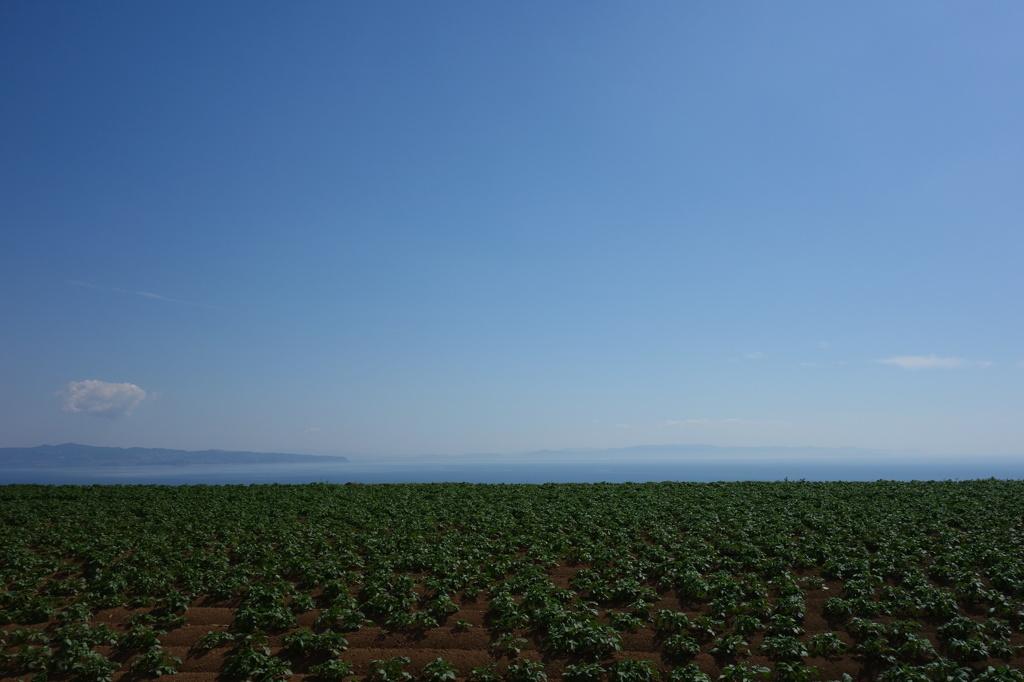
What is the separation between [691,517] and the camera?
2511cm

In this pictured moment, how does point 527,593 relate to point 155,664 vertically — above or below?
above

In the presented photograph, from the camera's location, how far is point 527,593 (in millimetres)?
16547

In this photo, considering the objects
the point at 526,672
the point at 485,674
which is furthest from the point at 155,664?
the point at 526,672

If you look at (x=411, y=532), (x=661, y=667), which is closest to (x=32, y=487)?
(x=411, y=532)

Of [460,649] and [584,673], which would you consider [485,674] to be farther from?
[584,673]

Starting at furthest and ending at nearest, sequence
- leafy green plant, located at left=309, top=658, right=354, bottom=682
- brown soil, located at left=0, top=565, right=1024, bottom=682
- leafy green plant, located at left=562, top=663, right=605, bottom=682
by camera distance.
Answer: brown soil, located at left=0, top=565, right=1024, bottom=682 < leafy green plant, located at left=309, top=658, right=354, bottom=682 < leafy green plant, located at left=562, top=663, right=605, bottom=682

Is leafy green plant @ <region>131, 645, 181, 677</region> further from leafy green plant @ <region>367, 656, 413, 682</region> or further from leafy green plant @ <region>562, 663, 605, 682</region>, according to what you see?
leafy green plant @ <region>562, 663, 605, 682</region>

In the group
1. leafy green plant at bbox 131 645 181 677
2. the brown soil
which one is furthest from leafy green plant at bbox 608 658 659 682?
leafy green plant at bbox 131 645 181 677


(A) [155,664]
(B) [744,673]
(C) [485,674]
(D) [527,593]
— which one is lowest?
(A) [155,664]

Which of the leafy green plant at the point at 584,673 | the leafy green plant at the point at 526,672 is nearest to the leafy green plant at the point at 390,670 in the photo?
the leafy green plant at the point at 526,672

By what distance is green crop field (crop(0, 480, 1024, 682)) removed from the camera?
43.2 feet

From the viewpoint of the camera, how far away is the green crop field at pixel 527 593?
1316 cm

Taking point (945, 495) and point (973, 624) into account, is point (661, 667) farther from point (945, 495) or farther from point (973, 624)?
point (945, 495)

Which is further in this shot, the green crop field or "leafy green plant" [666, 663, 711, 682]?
the green crop field
